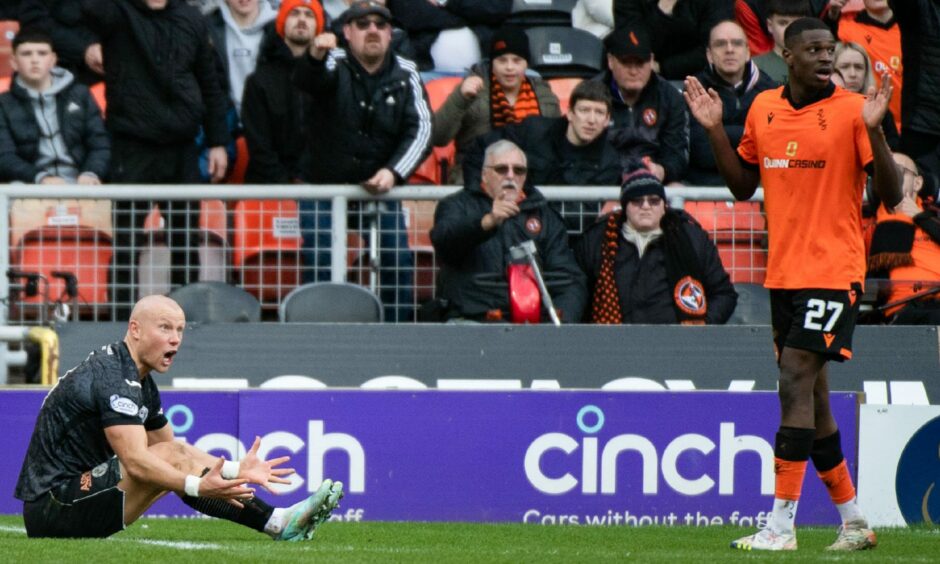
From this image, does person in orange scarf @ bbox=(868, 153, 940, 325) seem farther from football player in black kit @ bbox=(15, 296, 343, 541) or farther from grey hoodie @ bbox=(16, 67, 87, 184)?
grey hoodie @ bbox=(16, 67, 87, 184)

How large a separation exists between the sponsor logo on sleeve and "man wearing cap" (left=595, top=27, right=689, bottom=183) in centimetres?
509

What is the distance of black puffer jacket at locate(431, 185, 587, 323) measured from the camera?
34.8 ft

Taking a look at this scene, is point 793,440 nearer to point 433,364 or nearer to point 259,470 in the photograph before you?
point 259,470

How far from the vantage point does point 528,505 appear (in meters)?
9.38

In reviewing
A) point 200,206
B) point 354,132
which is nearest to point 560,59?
point 354,132

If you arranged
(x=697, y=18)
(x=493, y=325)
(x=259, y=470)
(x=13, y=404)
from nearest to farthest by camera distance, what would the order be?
(x=259, y=470)
(x=13, y=404)
(x=493, y=325)
(x=697, y=18)

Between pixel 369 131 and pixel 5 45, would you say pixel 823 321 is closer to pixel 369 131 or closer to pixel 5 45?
pixel 369 131

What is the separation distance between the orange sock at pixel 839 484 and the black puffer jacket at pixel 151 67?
5814 mm

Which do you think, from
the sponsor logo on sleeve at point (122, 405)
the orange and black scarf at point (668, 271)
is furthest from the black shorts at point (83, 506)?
the orange and black scarf at point (668, 271)

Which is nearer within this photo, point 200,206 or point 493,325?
point 493,325

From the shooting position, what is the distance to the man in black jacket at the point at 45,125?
11.4m

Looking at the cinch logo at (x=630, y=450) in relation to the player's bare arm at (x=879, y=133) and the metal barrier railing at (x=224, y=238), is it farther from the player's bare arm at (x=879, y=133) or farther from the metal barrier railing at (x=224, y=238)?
the player's bare arm at (x=879, y=133)

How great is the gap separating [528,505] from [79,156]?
171 inches

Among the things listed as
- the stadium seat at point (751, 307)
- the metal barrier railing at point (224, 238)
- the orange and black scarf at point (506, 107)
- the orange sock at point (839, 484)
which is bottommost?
Result: the orange sock at point (839, 484)
